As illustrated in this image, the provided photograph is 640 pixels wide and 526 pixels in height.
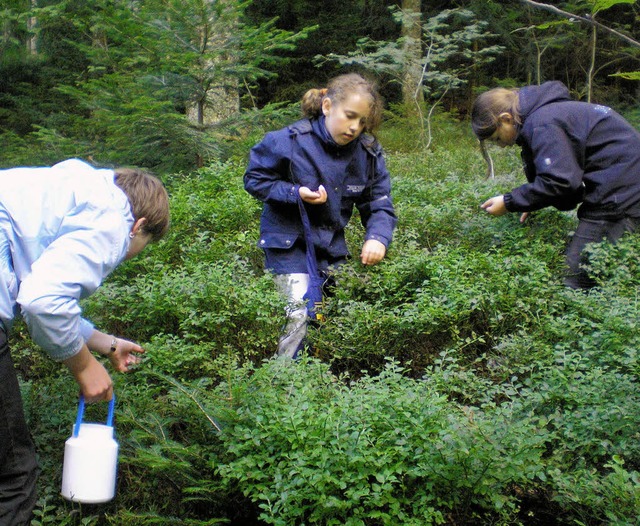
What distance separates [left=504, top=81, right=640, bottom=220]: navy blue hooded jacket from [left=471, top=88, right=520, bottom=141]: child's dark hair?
3.5 inches

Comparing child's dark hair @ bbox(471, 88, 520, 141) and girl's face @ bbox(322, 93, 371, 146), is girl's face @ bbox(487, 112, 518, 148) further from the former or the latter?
girl's face @ bbox(322, 93, 371, 146)

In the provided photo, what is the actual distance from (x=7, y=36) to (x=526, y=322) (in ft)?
41.9

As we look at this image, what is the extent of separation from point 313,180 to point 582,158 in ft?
6.05

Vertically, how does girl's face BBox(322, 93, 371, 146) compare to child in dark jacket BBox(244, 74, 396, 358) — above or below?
above

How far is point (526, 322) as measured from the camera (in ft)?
13.4

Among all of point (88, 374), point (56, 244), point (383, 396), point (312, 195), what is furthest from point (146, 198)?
point (312, 195)

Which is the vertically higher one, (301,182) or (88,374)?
(88,374)

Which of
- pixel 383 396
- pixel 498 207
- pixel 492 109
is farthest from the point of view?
pixel 498 207

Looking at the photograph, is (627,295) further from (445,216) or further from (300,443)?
(300,443)

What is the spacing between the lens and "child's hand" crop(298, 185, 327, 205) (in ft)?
13.9

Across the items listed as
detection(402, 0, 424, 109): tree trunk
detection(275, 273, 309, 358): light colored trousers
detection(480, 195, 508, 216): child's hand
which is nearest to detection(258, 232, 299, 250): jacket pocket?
detection(275, 273, 309, 358): light colored trousers

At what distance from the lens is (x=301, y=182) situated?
14.5 feet

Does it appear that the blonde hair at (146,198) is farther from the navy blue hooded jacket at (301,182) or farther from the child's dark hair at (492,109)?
the child's dark hair at (492,109)

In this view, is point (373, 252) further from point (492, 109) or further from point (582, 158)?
point (582, 158)
